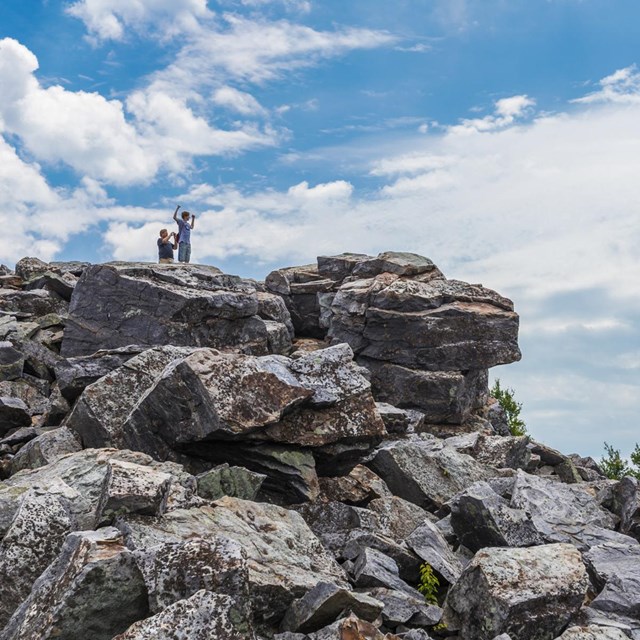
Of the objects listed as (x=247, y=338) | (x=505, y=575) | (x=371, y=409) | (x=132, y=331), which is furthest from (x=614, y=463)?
(x=505, y=575)

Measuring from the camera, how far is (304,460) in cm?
1941

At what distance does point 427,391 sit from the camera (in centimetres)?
3684

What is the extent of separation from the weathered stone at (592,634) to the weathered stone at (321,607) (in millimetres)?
3818

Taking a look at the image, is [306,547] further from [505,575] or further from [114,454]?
[114,454]

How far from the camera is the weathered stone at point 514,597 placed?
13852 millimetres

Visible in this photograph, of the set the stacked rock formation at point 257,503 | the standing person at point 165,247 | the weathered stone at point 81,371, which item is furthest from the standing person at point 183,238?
the weathered stone at point 81,371

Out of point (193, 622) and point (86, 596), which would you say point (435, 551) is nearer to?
point (193, 622)

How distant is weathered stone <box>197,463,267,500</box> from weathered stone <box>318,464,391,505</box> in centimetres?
315

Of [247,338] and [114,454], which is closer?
[114,454]

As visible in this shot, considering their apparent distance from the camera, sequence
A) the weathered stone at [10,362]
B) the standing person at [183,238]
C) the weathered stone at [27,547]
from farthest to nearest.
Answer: the standing person at [183,238] < the weathered stone at [10,362] < the weathered stone at [27,547]

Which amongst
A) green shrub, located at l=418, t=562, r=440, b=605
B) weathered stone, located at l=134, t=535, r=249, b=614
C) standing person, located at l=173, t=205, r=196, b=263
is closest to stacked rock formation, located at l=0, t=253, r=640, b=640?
weathered stone, located at l=134, t=535, r=249, b=614

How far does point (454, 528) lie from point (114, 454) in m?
8.63

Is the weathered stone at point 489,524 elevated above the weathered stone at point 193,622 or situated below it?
above

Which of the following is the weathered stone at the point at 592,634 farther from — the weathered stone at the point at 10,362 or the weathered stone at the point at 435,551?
the weathered stone at the point at 10,362
